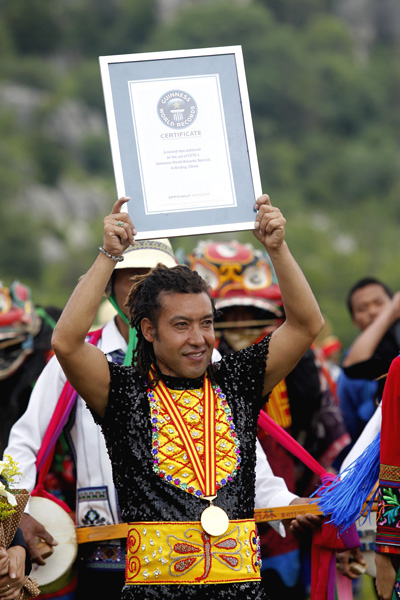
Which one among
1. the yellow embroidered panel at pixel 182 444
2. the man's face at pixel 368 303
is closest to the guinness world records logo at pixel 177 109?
the yellow embroidered panel at pixel 182 444

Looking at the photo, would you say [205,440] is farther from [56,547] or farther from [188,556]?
[56,547]

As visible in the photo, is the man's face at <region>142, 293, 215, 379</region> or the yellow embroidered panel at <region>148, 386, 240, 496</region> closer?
the yellow embroidered panel at <region>148, 386, 240, 496</region>

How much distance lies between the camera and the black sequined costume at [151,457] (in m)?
4.11

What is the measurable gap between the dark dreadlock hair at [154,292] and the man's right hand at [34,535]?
0.93 meters

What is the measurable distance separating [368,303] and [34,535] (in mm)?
4120

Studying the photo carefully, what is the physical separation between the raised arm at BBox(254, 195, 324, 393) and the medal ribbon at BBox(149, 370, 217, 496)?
1.05 ft

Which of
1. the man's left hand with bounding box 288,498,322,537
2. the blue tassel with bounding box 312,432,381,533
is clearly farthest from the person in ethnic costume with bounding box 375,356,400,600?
the man's left hand with bounding box 288,498,322,537

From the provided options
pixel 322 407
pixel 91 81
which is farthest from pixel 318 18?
pixel 322 407

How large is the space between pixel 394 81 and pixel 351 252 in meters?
28.7

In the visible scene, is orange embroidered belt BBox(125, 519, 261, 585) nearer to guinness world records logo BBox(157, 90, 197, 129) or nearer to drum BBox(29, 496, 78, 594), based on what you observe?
drum BBox(29, 496, 78, 594)

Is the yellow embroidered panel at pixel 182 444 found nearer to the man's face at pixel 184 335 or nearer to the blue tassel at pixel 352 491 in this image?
the man's face at pixel 184 335

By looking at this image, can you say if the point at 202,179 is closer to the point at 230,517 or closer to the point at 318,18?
the point at 230,517

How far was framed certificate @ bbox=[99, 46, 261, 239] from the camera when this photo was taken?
4.27 m

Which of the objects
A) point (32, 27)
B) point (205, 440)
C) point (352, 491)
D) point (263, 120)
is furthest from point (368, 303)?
point (32, 27)
